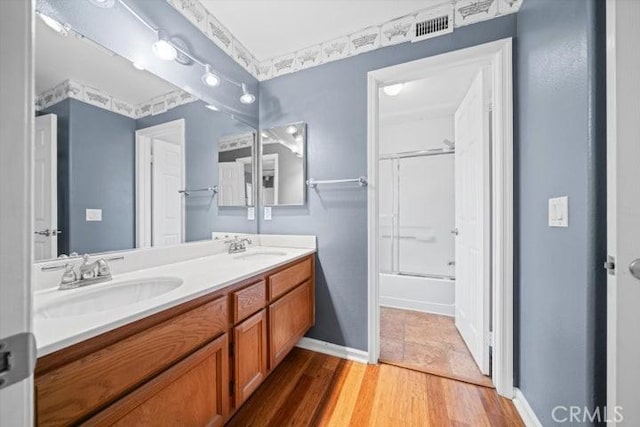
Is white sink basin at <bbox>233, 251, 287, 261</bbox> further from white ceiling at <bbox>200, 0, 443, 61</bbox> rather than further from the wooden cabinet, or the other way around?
white ceiling at <bbox>200, 0, 443, 61</bbox>

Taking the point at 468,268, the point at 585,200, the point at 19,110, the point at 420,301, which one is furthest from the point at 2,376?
the point at 420,301

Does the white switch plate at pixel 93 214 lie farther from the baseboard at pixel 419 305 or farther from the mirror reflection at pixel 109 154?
the baseboard at pixel 419 305

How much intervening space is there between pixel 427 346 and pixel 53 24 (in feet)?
9.00

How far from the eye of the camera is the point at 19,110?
33 centimetres

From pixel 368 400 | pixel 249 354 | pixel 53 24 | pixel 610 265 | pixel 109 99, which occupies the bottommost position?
pixel 368 400

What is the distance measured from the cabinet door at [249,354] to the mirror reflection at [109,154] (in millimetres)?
692

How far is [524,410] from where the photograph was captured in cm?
128

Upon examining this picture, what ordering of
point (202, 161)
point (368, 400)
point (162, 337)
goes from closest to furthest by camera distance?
1. point (162, 337)
2. point (368, 400)
3. point (202, 161)

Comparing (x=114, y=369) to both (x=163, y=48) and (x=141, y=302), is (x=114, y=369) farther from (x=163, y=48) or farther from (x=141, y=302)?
(x=163, y=48)

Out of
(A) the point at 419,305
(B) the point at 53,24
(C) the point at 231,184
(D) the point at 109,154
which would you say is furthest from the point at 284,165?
(A) the point at 419,305

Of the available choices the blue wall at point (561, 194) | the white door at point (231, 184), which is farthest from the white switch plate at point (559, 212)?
the white door at point (231, 184)

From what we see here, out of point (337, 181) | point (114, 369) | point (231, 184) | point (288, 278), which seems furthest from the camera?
point (231, 184)

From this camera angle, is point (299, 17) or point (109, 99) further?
point (299, 17)

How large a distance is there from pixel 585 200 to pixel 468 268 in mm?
1088
